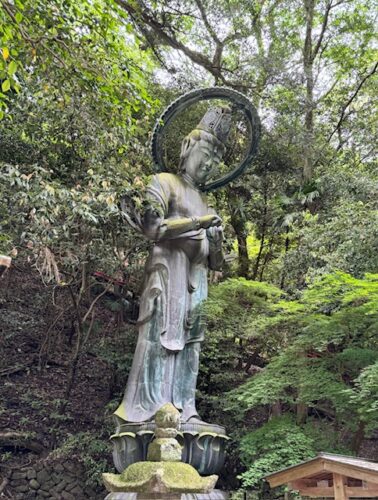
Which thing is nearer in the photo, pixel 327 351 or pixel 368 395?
pixel 368 395

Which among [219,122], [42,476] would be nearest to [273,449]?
[42,476]

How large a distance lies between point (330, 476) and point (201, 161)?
3.96 metres

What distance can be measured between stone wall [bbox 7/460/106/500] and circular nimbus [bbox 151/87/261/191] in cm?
389

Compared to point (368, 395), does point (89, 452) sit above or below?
below

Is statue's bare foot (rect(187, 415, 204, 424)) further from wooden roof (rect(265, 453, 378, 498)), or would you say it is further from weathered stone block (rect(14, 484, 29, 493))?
weathered stone block (rect(14, 484, 29, 493))

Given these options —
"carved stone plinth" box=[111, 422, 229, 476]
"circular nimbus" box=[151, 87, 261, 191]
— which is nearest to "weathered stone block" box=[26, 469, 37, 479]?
"carved stone plinth" box=[111, 422, 229, 476]

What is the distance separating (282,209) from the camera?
32.4 ft

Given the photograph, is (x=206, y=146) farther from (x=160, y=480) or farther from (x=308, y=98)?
(x=160, y=480)

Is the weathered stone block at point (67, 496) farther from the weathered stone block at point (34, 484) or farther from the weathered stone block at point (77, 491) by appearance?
the weathered stone block at point (34, 484)

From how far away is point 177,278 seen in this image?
611 cm

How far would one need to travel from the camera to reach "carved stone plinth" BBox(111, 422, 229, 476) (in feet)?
16.6

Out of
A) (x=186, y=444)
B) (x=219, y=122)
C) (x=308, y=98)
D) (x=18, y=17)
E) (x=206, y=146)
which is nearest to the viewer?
(x=18, y=17)

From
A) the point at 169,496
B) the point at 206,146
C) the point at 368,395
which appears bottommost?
the point at 169,496

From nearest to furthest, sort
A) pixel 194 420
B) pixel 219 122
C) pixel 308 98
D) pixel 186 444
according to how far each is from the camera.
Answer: pixel 186 444 < pixel 194 420 < pixel 219 122 < pixel 308 98
